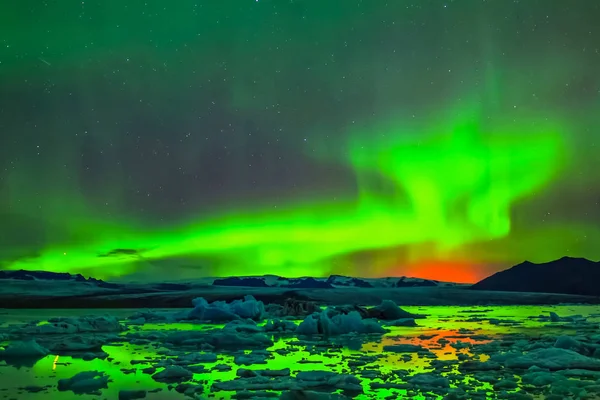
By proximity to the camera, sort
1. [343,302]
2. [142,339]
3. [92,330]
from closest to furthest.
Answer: [142,339], [92,330], [343,302]

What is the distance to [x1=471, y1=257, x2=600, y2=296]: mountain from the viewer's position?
91.2m

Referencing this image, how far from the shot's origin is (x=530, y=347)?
13922 millimetres

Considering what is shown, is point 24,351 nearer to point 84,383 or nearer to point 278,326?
point 84,383

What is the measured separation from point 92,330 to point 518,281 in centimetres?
9187

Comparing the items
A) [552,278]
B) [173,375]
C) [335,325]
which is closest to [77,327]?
[335,325]

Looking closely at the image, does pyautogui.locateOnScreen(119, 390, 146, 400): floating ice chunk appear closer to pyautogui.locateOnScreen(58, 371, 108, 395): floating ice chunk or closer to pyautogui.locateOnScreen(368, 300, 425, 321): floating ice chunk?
pyautogui.locateOnScreen(58, 371, 108, 395): floating ice chunk

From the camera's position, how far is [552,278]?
320ft

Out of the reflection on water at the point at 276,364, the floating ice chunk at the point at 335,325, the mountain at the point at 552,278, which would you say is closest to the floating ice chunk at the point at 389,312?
the floating ice chunk at the point at 335,325

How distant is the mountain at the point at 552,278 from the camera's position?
299 ft

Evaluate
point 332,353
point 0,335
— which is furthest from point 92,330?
point 332,353

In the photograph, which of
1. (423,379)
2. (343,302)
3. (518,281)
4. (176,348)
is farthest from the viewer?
(518,281)

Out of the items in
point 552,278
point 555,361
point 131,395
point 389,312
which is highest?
point 552,278

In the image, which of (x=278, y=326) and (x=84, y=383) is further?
(x=278, y=326)

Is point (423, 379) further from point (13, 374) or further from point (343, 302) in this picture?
point (343, 302)
